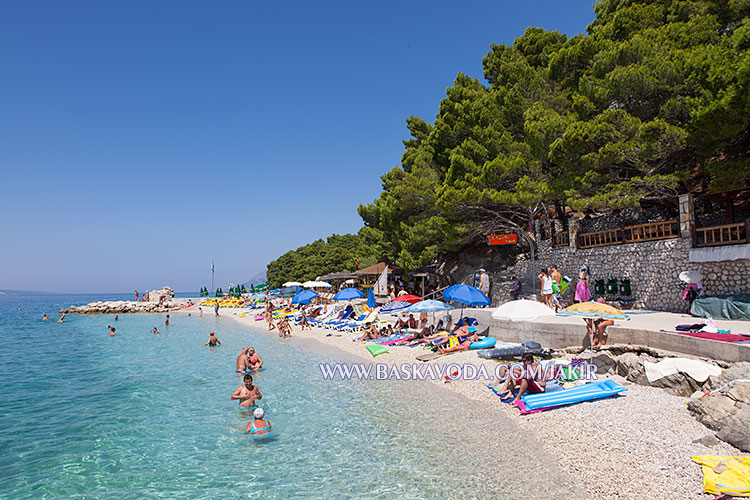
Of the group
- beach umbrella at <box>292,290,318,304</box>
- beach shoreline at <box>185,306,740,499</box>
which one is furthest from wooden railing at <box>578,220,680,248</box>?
beach umbrella at <box>292,290,318,304</box>

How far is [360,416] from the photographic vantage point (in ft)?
27.7

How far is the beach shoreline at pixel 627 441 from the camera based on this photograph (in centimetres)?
502

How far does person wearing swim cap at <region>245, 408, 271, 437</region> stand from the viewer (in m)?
7.69

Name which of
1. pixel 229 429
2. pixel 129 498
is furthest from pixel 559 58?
pixel 129 498

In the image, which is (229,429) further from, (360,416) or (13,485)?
(13,485)

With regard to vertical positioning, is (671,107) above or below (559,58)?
below

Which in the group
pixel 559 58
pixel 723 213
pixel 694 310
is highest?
pixel 559 58

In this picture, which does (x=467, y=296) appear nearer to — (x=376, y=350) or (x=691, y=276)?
(x=376, y=350)

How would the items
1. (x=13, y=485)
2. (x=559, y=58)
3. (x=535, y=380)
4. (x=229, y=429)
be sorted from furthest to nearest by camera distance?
(x=559, y=58) → (x=535, y=380) → (x=229, y=429) → (x=13, y=485)

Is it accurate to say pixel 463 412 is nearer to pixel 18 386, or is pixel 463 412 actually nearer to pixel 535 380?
pixel 535 380

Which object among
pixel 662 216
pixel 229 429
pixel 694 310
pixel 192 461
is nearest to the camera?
pixel 192 461

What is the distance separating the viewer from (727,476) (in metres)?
4.59

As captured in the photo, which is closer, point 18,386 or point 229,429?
point 229,429

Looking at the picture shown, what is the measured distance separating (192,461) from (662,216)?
18805 mm
